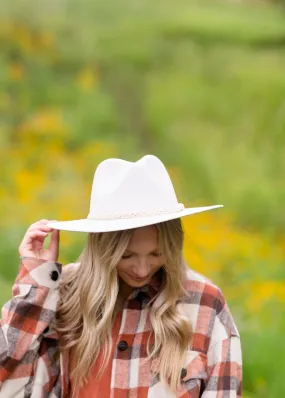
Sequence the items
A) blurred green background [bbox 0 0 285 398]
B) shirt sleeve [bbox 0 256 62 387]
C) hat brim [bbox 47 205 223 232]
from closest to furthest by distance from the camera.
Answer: hat brim [bbox 47 205 223 232] → shirt sleeve [bbox 0 256 62 387] → blurred green background [bbox 0 0 285 398]

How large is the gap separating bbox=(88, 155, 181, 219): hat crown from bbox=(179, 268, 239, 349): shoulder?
21 cm

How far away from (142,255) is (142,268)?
29 mm

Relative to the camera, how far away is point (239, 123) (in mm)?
5438

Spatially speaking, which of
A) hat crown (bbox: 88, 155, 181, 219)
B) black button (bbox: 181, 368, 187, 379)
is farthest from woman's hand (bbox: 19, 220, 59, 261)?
black button (bbox: 181, 368, 187, 379)

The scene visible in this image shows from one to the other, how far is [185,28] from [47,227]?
164 inches

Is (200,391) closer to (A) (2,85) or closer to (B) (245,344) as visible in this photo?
(B) (245,344)

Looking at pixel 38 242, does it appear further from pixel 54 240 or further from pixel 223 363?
pixel 223 363

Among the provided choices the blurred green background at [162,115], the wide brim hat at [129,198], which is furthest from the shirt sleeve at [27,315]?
the blurred green background at [162,115]

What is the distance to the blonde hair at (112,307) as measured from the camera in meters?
2.00

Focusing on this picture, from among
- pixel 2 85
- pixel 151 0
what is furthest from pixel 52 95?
pixel 151 0

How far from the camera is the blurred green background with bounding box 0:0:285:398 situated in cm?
488

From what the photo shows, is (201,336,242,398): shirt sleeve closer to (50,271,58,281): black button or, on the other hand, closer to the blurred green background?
(50,271,58,281): black button

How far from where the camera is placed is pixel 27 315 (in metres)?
2.06

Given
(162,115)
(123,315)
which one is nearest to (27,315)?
(123,315)
